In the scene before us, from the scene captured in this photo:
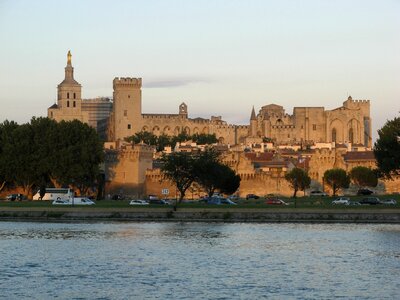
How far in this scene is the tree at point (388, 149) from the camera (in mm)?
71250

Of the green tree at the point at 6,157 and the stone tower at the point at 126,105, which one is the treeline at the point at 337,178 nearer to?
the green tree at the point at 6,157

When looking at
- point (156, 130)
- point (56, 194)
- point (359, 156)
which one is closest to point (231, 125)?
point (156, 130)

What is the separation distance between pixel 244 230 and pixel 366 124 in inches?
4391

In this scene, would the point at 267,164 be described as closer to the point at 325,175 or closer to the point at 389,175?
the point at 325,175

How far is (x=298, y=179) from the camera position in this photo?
84.7 m

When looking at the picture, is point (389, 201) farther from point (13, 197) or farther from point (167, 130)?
point (167, 130)

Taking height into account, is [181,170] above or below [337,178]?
below

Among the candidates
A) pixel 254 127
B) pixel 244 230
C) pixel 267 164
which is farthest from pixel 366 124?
pixel 244 230

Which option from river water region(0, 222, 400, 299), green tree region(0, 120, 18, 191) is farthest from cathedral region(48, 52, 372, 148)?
river water region(0, 222, 400, 299)

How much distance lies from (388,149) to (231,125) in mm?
94246

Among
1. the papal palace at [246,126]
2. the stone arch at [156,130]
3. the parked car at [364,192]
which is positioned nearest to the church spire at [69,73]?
the papal palace at [246,126]

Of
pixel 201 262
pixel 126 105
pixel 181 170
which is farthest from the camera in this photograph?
pixel 126 105

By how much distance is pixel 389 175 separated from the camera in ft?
237

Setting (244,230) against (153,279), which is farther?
(244,230)
